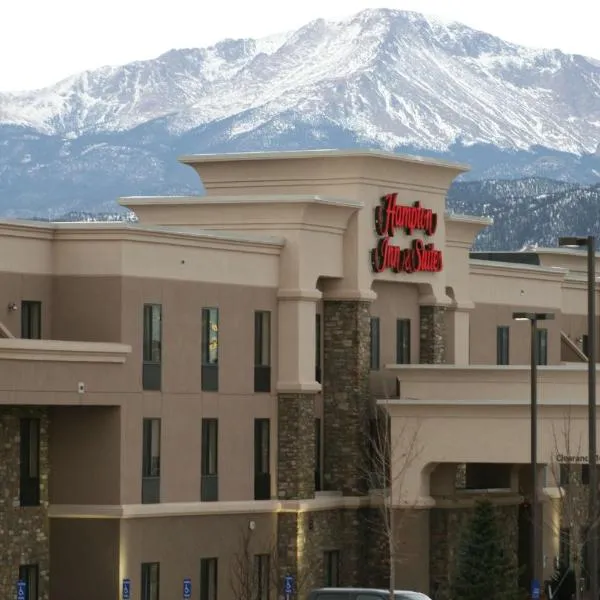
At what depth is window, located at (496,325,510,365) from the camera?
86.4m

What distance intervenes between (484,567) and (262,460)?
23.3 ft

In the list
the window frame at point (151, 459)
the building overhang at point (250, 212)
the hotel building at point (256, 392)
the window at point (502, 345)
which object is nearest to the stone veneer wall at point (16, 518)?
the hotel building at point (256, 392)

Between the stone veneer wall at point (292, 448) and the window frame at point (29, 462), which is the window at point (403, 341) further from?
the window frame at point (29, 462)

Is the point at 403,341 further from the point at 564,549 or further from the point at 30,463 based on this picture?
the point at 30,463

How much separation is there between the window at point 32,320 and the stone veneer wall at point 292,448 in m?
9.25

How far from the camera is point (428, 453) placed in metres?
73.1

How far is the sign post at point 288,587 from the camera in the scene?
225 ft

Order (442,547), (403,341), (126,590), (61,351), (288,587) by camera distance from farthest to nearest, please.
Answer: (403,341), (442,547), (288,587), (126,590), (61,351)

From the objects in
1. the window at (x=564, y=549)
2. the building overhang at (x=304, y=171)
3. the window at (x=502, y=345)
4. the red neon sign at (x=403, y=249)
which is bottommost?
the window at (x=564, y=549)

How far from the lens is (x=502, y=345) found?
86812 mm

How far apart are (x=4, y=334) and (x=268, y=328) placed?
1126 centimetres

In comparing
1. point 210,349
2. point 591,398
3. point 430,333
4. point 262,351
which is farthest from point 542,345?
point 591,398

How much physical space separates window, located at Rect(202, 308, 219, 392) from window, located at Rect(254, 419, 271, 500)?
2.46 m

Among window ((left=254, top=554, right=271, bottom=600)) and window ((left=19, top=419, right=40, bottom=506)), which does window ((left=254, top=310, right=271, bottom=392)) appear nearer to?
window ((left=254, top=554, right=271, bottom=600))
